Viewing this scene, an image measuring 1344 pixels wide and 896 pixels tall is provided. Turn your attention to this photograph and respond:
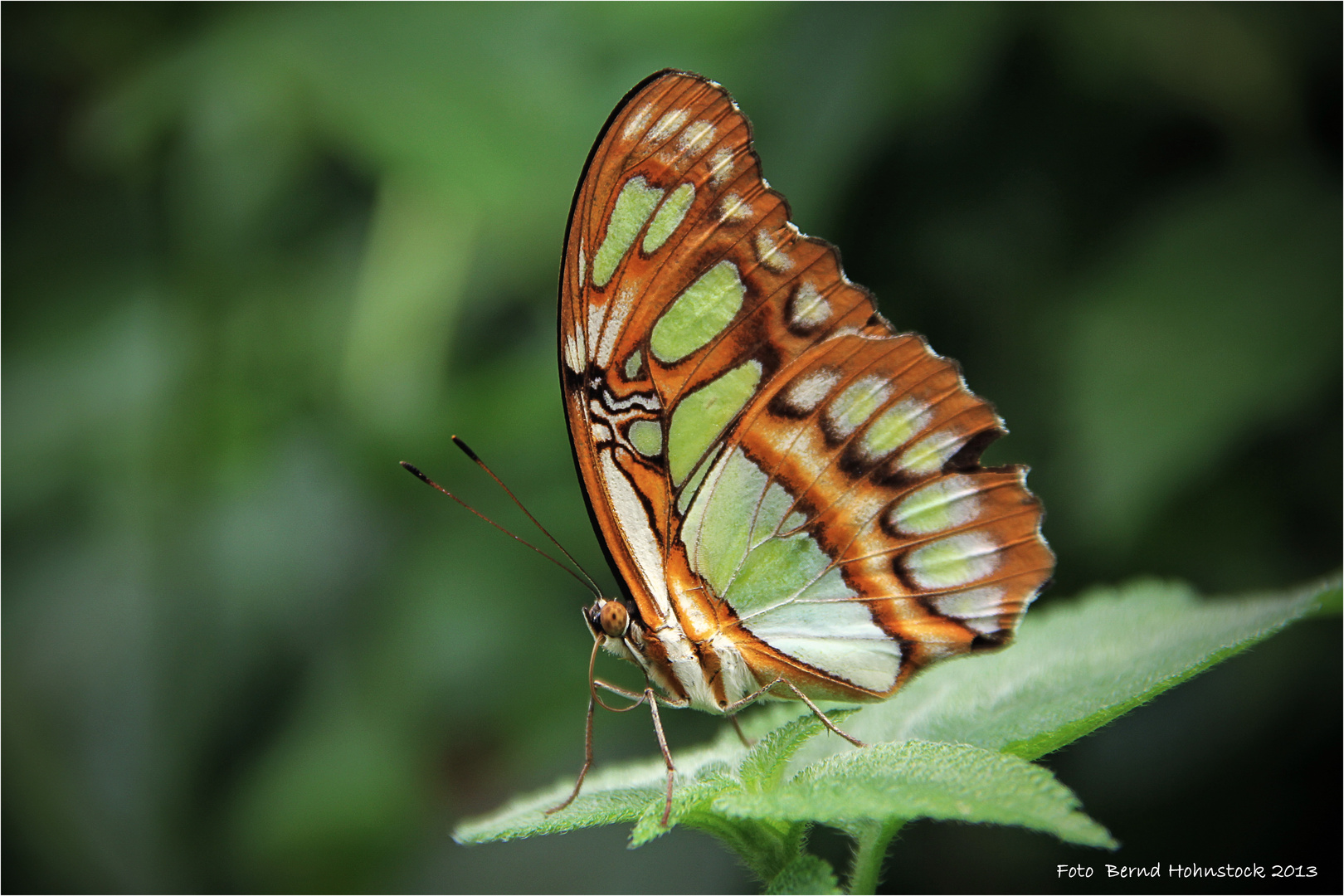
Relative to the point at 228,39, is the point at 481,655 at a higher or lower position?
lower

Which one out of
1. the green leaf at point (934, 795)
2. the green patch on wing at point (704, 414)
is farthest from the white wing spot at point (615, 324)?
the green leaf at point (934, 795)

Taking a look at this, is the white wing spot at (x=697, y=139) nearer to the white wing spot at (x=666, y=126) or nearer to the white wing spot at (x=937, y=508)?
the white wing spot at (x=666, y=126)

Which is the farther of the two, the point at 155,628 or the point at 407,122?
the point at 155,628

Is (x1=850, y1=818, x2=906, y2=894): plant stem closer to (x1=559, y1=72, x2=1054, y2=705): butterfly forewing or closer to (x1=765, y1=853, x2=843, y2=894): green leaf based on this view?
(x1=765, y1=853, x2=843, y2=894): green leaf

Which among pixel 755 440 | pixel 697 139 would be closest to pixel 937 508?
pixel 755 440

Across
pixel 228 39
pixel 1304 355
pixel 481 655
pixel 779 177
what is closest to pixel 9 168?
pixel 228 39

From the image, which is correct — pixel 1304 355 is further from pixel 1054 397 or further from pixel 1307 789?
pixel 1307 789

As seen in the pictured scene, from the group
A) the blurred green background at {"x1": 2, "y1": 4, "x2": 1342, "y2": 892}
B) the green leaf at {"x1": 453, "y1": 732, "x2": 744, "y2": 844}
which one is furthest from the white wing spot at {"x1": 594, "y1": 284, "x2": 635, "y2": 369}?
the blurred green background at {"x1": 2, "y1": 4, "x2": 1342, "y2": 892}
